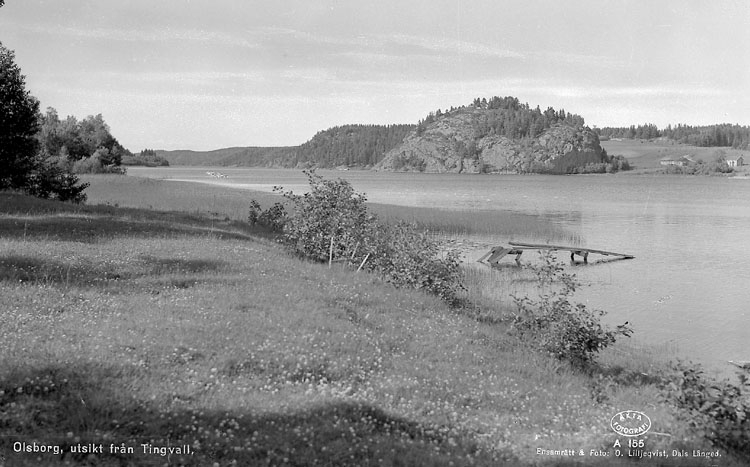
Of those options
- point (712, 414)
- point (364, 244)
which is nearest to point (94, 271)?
point (364, 244)

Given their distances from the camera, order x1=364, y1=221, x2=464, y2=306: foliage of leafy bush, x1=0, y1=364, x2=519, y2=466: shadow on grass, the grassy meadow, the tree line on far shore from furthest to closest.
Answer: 1. the tree line on far shore
2. x1=364, y1=221, x2=464, y2=306: foliage of leafy bush
3. the grassy meadow
4. x1=0, y1=364, x2=519, y2=466: shadow on grass

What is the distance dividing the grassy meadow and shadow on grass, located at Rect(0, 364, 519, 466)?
29mm

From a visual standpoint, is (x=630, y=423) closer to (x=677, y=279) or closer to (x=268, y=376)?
(x=268, y=376)

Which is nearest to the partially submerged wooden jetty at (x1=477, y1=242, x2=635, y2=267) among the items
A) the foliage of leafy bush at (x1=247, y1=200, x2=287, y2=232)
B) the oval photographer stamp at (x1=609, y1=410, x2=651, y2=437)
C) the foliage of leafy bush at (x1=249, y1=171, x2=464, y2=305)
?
the foliage of leafy bush at (x1=249, y1=171, x2=464, y2=305)

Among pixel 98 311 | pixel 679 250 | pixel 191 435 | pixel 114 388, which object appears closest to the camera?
pixel 191 435

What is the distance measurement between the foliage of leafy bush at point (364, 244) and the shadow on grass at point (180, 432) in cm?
1108

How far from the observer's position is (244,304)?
14.7 m

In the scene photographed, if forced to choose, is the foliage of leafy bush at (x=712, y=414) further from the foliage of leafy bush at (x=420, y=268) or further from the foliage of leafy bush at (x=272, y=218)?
the foliage of leafy bush at (x=272, y=218)

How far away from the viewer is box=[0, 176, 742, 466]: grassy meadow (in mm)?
8117

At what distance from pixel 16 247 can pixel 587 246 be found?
124ft

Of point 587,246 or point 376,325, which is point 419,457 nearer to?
point 376,325

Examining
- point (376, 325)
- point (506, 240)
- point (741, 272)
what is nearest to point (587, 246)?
point (506, 240)

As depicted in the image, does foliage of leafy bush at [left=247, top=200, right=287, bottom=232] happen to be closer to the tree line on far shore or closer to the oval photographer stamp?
the tree line on far shore

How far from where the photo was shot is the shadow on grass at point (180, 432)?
7441 millimetres
